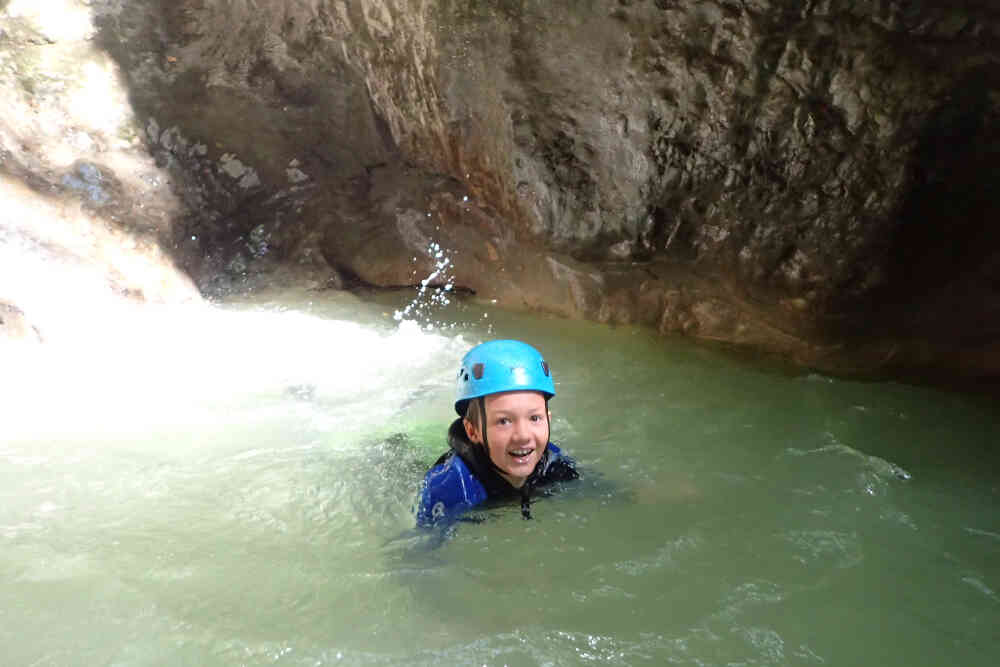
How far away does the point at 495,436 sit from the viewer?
303 cm

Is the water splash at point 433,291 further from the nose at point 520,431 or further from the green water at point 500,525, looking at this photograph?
the nose at point 520,431

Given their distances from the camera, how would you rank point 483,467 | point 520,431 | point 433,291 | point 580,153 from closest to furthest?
point 520,431, point 483,467, point 580,153, point 433,291

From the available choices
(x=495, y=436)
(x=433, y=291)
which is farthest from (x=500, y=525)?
(x=433, y=291)

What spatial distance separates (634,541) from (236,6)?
654 cm

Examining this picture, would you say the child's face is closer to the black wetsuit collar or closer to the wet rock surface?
the black wetsuit collar

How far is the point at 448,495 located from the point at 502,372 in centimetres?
55

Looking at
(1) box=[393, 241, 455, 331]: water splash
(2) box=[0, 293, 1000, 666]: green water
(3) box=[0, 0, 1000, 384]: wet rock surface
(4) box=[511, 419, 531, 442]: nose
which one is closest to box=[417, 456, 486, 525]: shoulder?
(2) box=[0, 293, 1000, 666]: green water

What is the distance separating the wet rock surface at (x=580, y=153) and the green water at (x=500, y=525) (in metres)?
0.63

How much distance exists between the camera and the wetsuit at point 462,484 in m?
3.01

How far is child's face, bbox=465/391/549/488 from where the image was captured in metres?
2.99

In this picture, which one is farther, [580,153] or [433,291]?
[433,291]

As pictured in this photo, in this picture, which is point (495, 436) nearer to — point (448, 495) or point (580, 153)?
point (448, 495)

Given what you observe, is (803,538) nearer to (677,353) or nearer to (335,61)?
(677,353)

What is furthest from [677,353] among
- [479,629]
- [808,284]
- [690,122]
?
[479,629]
